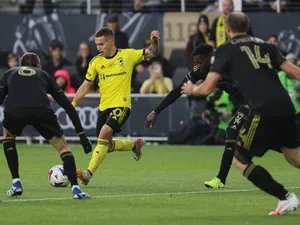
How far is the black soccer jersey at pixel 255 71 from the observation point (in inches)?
452

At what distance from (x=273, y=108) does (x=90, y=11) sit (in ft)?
54.2

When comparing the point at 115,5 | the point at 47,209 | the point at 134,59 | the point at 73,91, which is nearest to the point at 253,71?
the point at 47,209

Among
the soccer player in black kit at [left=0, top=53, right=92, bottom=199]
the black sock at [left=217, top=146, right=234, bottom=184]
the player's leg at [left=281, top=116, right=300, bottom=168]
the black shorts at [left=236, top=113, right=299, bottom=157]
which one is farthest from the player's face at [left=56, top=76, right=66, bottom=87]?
the black shorts at [left=236, top=113, right=299, bottom=157]

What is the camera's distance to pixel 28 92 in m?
13.4

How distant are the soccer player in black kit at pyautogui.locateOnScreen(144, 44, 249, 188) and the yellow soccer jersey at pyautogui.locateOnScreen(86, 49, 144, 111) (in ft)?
3.19

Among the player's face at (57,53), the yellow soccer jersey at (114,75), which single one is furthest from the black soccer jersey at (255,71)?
the player's face at (57,53)

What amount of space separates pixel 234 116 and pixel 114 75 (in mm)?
2092

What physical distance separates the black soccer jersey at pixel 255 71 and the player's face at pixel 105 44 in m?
4.40

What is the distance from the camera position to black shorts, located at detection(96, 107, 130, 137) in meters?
15.7

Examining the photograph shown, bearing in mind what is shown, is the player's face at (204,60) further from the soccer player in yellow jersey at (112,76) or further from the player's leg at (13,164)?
the player's leg at (13,164)

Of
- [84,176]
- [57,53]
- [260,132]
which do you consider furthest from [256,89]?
[57,53]

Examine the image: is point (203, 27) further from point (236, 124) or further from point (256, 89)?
point (256, 89)

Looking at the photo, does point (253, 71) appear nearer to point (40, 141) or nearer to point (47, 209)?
point (47, 209)

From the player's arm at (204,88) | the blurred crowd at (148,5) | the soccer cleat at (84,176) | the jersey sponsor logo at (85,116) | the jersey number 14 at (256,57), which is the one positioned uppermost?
the jersey number 14 at (256,57)
